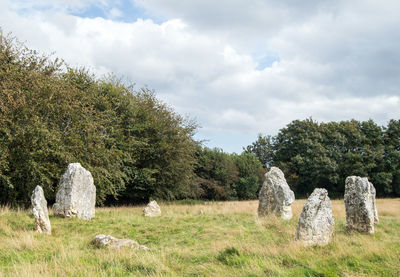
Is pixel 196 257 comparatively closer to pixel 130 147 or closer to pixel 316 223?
pixel 316 223

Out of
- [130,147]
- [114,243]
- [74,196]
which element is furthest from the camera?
[130,147]

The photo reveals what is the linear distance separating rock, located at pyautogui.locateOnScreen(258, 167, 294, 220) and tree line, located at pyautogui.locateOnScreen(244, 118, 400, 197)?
33.3m

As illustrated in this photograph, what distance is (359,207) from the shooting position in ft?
42.1

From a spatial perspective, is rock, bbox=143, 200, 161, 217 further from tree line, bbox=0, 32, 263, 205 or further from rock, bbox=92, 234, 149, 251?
rock, bbox=92, 234, 149, 251

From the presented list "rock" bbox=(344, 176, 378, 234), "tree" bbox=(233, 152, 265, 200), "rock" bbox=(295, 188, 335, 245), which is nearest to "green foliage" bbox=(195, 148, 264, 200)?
"tree" bbox=(233, 152, 265, 200)

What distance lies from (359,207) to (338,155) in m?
40.1

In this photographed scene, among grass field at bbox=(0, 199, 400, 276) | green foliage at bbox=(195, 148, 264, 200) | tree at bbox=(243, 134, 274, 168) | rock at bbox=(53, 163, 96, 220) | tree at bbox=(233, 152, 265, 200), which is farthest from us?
tree at bbox=(243, 134, 274, 168)

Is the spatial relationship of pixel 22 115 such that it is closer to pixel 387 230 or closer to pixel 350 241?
pixel 350 241

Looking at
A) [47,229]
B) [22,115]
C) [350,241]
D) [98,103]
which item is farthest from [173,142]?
[350,241]

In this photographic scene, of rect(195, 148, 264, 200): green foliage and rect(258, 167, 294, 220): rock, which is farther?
rect(195, 148, 264, 200): green foliage

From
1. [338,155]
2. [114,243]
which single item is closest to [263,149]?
[338,155]

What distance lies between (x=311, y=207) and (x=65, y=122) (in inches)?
634

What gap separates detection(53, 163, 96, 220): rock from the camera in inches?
583

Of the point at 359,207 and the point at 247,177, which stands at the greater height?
the point at 247,177
